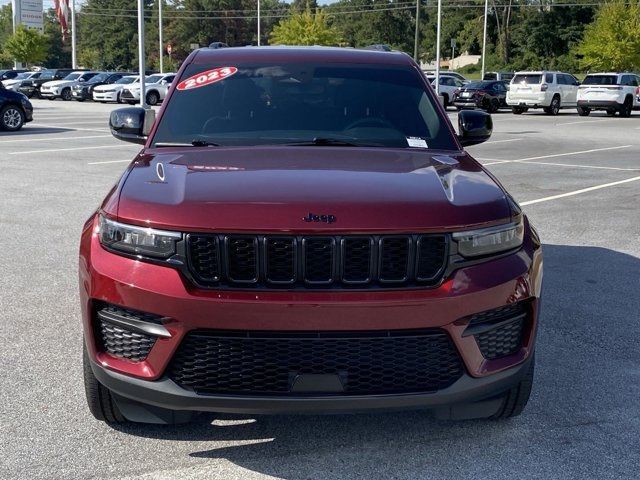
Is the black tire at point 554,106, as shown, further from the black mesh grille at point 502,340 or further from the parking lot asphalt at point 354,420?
the black mesh grille at point 502,340

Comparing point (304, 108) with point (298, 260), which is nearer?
point (298, 260)

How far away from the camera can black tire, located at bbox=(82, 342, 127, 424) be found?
3575mm

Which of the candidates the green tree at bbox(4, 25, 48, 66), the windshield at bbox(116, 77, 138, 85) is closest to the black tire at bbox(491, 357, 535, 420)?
the windshield at bbox(116, 77, 138, 85)

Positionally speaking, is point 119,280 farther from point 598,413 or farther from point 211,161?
point 598,413

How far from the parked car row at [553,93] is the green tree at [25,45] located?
41.6m

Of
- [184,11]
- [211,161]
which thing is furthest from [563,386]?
[184,11]

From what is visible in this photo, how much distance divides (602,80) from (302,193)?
33.6 m

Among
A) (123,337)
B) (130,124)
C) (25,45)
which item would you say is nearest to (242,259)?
(123,337)

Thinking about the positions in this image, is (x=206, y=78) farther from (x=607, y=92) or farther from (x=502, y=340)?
(x=607, y=92)

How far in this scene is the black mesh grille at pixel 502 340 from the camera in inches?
131

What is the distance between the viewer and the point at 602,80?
1341 inches

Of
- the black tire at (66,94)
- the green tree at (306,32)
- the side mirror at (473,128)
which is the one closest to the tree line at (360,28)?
the green tree at (306,32)

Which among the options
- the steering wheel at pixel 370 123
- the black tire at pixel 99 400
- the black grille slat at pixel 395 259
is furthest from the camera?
the steering wheel at pixel 370 123

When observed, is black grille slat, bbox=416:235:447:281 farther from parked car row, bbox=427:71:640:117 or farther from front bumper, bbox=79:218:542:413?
parked car row, bbox=427:71:640:117
